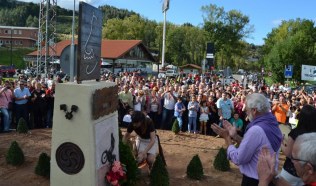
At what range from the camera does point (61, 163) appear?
5238 millimetres

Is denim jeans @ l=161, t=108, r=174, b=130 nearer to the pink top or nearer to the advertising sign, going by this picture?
the pink top

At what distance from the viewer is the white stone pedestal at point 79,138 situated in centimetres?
502

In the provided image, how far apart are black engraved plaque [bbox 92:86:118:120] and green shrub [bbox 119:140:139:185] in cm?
76

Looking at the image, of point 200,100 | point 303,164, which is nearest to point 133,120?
point 303,164

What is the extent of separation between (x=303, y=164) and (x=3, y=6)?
175641 millimetres

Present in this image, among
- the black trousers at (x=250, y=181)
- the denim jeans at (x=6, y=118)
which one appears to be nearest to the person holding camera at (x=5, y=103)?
the denim jeans at (x=6, y=118)

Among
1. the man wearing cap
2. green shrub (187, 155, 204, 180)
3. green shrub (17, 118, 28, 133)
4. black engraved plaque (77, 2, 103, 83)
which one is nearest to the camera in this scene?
black engraved plaque (77, 2, 103, 83)

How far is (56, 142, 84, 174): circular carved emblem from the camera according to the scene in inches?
202

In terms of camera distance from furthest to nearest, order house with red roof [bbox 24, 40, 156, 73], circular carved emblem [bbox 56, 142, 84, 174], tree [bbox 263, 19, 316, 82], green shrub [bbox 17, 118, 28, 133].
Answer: house with red roof [bbox 24, 40, 156, 73], tree [bbox 263, 19, 316, 82], green shrub [bbox 17, 118, 28, 133], circular carved emblem [bbox 56, 142, 84, 174]

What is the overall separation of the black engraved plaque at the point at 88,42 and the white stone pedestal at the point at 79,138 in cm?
35

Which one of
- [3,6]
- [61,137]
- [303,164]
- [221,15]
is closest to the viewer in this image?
[303,164]

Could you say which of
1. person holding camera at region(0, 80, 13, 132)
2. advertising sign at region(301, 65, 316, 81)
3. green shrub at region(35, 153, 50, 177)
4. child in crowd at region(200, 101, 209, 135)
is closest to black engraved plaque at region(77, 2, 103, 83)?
green shrub at region(35, 153, 50, 177)

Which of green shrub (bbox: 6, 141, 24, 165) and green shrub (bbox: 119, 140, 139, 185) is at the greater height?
green shrub (bbox: 119, 140, 139, 185)

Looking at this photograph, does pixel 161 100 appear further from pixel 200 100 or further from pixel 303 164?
pixel 303 164
